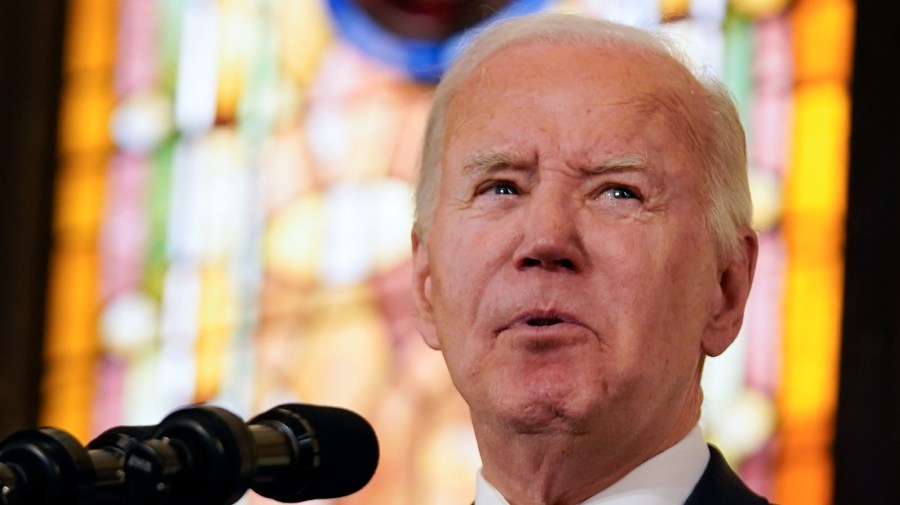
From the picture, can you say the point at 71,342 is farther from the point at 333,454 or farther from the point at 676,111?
the point at 333,454

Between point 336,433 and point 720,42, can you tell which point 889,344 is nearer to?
point 720,42

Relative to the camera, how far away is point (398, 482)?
16.3 ft

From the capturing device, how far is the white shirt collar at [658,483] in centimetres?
273

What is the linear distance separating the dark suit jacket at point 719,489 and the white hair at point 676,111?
14.4 inches

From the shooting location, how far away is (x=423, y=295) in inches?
118

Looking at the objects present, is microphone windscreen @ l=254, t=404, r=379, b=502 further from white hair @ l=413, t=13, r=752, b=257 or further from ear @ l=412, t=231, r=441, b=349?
white hair @ l=413, t=13, r=752, b=257

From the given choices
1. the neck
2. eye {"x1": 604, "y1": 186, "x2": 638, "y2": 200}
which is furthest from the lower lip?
eye {"x1": 604, "y1": 186, "x2": 638, "y2": 200}

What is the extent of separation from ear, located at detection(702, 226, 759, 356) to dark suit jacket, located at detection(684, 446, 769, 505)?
0.64ft

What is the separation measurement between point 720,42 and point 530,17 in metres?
1.74

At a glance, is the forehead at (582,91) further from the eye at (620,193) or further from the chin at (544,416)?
the chin at (544,416)

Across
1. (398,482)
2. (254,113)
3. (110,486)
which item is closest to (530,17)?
(110,486)

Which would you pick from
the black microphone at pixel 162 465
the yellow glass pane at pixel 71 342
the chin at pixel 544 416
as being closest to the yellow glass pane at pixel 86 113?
the yellow glass pane at pixel 71 342

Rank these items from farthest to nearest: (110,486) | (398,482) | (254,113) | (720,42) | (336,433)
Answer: (254,113)
(398,482)
(720,42)
(336,433)
(110,486)

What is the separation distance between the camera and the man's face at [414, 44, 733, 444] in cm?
261
